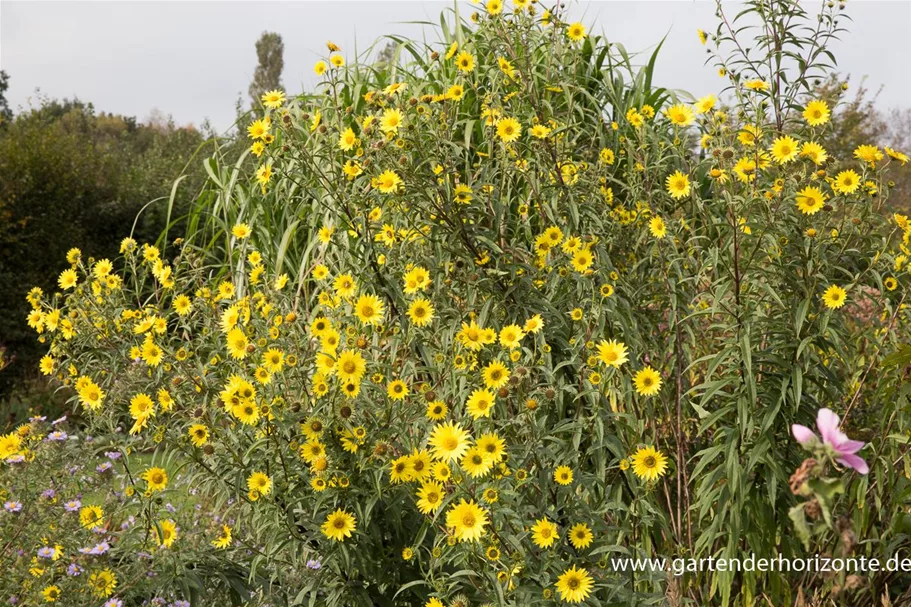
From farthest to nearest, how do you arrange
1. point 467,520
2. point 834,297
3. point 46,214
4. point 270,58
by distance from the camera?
point 270,58, point 46,214, point 834,297, point 467,520

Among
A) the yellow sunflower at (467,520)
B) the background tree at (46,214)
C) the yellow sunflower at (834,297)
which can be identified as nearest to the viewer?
the yellow sunflower at (467,520)

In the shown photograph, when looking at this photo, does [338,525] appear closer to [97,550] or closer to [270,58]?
[97,550]

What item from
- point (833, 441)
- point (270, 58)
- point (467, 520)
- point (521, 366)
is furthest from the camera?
point (270, 58)

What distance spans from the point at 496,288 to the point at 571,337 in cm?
29

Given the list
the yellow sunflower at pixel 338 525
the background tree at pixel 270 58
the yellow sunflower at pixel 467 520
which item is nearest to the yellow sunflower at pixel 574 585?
the yellow sunflower at pixel 467 520

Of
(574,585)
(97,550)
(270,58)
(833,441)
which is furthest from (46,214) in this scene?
(270,58)

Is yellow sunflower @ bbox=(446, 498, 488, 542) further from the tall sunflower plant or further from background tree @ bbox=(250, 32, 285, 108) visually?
background tree @ bbox=(250, 32, 285, 108)

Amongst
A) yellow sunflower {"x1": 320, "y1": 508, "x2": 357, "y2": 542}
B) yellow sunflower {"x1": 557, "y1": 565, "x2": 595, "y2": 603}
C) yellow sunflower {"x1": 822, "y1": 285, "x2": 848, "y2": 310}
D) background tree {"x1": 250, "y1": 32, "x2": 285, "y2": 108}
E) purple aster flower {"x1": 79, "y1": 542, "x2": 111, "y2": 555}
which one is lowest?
purple aster flower {"x1": 79, "y1": 542, "x2": 111, "y2": 555}

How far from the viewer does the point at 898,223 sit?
2629 mm

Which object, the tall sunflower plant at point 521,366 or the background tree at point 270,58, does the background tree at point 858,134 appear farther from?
the background tree at point 270,58

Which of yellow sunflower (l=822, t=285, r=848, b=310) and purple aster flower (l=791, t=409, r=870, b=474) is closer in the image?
purple aster flower (l=791, t=409, r=870, b=474)

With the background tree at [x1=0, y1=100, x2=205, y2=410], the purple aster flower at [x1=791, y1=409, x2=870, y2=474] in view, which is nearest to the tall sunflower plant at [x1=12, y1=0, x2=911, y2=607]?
the purple aster flower at [x1=791, y1=409, x2=870, y2=474]

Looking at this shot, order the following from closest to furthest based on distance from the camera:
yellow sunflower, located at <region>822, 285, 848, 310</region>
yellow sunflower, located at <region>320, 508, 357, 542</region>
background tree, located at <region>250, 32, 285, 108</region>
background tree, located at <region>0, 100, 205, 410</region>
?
yellow sunflower, located at <region>320, 508, 357, 542</region> → yellow sunflower, located at <region>822, 285, 848, 310</region> → background tree, located at <region>0, 100, 205, 410</region> → background tree, located at <region>250, 32, 285, 108</region>

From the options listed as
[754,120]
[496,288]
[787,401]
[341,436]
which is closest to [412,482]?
[341,436]
